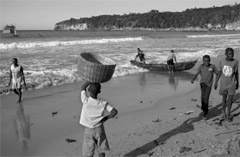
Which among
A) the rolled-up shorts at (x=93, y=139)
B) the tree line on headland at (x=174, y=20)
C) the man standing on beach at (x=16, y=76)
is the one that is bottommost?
the rolled-up shorts at (x=93, y=139)

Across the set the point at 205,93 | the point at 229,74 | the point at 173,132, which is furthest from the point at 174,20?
the point at 173,132

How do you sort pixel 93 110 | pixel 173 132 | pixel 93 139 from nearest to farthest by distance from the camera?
pixel 93 110 < pixel 93 139 < pixel 173 132

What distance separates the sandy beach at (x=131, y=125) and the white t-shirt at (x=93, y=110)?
124cm

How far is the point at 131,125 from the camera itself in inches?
277

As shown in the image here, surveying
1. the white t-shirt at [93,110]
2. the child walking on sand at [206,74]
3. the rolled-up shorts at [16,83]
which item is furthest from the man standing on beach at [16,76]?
the white t-shirt at [93,110]

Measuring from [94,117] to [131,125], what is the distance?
2750 millimetres

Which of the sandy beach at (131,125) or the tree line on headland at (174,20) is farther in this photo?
the tree line on headland at (174,20)

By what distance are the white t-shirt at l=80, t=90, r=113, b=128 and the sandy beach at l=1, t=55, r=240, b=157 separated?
1.24 m

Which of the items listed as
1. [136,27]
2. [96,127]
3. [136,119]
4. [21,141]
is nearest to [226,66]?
[136,119]

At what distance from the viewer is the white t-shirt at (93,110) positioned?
4367mm

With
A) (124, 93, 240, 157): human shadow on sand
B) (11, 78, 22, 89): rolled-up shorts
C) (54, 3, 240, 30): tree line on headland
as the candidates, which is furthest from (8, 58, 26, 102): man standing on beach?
(54, 3, 240, 30): tree line on headland

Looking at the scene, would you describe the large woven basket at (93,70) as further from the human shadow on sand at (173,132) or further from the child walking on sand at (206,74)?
the child walking on sand at (206,74)

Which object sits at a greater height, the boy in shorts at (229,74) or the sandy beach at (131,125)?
the boy in shorts at (229,74)

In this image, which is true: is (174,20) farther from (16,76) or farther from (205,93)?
(205,93)
